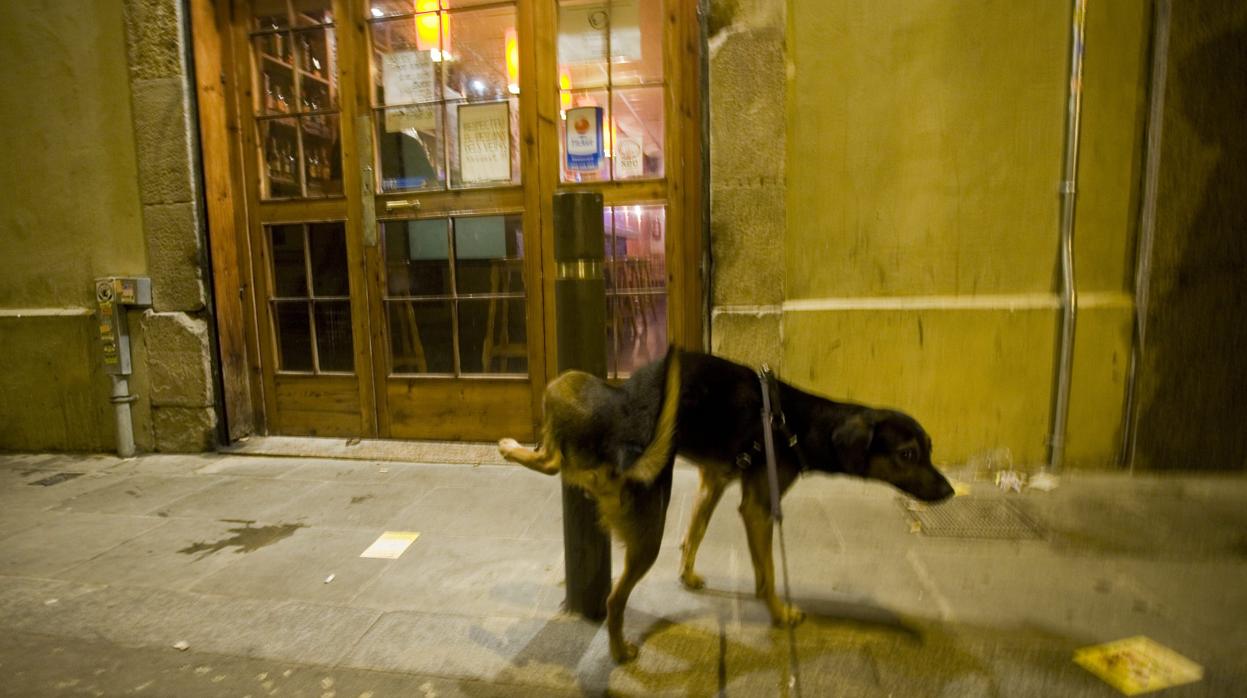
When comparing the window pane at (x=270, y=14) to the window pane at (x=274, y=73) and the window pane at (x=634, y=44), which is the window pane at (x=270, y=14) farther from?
the window pane at (x=634, y=44)

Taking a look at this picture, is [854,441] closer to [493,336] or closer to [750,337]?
[750,337]

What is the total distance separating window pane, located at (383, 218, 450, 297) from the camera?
195 inches

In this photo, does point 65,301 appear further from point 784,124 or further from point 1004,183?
point 1004,183

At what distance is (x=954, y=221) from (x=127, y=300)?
20.1 ft

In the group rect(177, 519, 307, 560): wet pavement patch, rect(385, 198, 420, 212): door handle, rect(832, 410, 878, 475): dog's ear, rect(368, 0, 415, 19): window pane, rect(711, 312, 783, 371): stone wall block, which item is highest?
rect(368, 0, 415, 19): window pane

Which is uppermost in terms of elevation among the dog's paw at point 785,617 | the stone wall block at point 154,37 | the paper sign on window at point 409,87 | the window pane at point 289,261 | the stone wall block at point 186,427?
the stone wall block at point 154,37

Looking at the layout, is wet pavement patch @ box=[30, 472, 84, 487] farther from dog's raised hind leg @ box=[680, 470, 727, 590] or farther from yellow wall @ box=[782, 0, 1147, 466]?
yellow wall @ box=[782, 0, 1147, 466]

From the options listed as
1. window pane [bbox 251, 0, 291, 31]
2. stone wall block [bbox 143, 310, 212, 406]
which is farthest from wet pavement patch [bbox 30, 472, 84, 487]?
window pane [bbox 251, 0, 291, 31]

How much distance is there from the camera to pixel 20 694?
2.20 m

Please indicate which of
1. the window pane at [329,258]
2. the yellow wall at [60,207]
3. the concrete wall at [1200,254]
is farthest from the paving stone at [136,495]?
the concrete wall at [1200,254]

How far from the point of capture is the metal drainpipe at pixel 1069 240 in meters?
3.87

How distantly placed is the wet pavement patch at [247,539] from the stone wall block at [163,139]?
2.78 metres

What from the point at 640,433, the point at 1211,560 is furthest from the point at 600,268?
the point at 1211,560

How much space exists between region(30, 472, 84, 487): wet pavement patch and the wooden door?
4.29 ft
